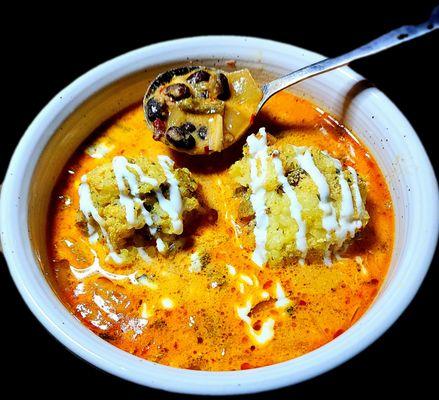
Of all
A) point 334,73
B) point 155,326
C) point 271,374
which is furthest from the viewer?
point 334,73

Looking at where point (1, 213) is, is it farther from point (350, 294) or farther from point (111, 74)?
point (350, 294)

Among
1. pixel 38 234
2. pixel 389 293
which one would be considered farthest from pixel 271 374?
pixel 38 234

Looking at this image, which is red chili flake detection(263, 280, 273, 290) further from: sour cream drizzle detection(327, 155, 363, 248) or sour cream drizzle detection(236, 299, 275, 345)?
sour cream drizzle detection(327, 155, 363, 248)

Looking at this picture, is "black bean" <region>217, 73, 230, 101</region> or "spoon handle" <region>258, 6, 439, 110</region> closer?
"spoon handle" <region>258, 6, 439, 110</region>

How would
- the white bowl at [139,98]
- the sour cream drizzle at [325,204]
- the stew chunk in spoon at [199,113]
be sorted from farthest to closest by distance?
the stew chunk in spoon at [199,113] < the sour cream drizzle at [325,204] < the white bowl at [139,98]

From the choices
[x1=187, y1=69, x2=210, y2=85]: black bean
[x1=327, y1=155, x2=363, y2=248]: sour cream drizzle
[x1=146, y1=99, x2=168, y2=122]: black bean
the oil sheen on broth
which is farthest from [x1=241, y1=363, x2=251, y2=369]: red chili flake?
[x1=187, y1=69, x2=210, y2=85]: black bean

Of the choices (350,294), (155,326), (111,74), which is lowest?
(155,326)

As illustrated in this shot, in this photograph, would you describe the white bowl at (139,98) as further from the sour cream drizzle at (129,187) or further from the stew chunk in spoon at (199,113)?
the sour cream drizzle at (129,187)

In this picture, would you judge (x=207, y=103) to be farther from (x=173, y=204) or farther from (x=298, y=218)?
(x=298, y=218)

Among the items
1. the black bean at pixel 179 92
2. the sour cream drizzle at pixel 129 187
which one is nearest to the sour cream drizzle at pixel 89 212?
the sour cream drizzle at pixel 129 187
